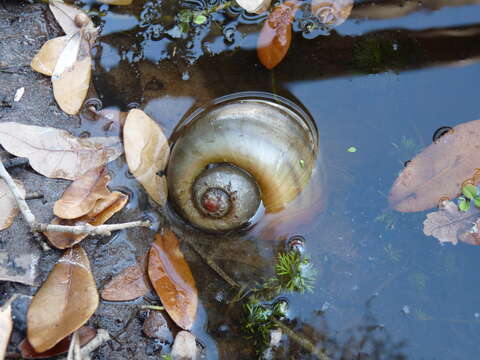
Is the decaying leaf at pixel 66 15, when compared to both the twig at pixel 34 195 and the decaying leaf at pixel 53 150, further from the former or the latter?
the twig at pixel 34 195

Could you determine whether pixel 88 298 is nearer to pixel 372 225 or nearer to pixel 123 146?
pixel 123 146

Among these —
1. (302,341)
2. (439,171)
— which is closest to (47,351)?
(302,341)

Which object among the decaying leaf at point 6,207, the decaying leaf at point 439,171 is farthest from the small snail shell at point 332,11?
the decaying leaf at point 6,207

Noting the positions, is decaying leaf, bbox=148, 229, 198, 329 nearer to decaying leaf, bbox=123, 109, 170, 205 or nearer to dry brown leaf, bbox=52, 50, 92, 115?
decaying leaf, bbox=123, 109, 170, 205

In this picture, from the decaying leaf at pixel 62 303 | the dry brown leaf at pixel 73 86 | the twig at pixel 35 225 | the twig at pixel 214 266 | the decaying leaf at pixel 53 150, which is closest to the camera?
the decaying leaf at pixel 62 303

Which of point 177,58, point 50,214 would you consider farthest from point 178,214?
point 177,58

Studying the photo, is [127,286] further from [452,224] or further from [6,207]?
[452,224]
